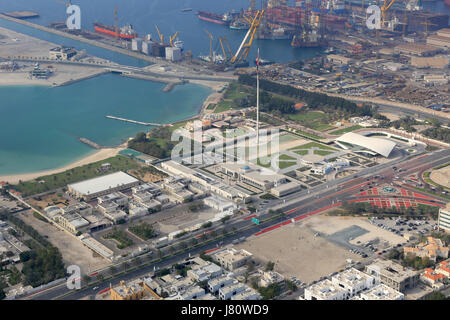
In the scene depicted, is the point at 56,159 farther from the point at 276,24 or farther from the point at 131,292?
the point at 276,24

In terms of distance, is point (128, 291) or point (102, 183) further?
point (102, 183)

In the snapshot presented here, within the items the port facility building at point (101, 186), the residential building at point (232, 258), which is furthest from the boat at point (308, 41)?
the residential building at point (232, 258)

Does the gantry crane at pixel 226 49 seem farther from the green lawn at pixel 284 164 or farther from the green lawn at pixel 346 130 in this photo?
the green lawn at pixel 284 164

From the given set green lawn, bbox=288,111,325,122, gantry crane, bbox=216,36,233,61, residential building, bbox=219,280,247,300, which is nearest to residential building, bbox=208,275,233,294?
residential building, bbox=219,280,247,300

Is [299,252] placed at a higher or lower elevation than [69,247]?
higher

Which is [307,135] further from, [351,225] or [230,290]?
[230,290]

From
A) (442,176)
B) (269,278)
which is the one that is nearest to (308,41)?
(442,176)
